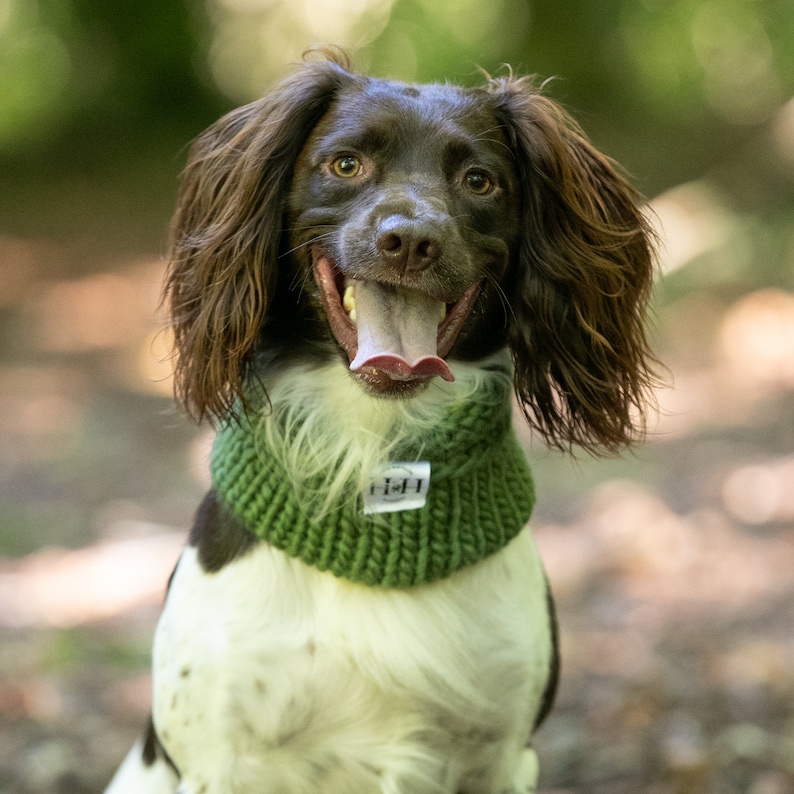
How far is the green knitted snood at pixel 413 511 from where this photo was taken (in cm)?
242

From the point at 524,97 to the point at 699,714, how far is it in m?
2.23

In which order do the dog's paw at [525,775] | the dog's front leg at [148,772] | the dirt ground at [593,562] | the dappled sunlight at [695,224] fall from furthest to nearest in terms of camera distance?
1. the dappled sunlight at [695,224]
2. the dirt ground at [593,562]
3. the dog's front leg at [148,772]
4. the dog's paw at [525,775]

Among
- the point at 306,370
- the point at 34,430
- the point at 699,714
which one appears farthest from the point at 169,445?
the point at 306,370

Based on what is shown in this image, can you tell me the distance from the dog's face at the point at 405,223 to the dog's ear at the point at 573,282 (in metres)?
0.06

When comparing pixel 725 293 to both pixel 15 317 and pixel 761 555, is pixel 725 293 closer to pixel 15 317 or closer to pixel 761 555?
pixel 761 555

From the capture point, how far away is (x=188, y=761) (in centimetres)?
245

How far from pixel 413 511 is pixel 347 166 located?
0.74 metres

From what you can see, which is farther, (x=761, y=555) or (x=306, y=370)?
(x=761, y=555)

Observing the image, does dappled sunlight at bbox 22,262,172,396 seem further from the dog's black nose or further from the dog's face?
the dog's black nose

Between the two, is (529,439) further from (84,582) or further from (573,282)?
(573,282)

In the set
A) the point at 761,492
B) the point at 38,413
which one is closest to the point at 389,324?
the point at 761,492

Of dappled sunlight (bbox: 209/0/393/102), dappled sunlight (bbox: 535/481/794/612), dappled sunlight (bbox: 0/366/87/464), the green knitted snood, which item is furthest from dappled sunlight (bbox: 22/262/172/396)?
the green knitted snood

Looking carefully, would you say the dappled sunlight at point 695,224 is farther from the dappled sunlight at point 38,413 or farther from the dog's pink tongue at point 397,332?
the dog's pink tongue at point 397,332

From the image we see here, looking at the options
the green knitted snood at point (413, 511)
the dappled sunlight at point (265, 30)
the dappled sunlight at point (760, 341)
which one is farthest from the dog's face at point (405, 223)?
the dappled sunlight at point (265, 30)
